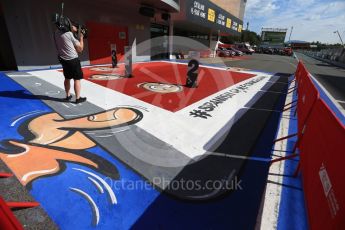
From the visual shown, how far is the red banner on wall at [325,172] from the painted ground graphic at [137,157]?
597 mm

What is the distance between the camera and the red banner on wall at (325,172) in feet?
5.06

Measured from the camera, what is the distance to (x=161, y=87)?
752 cm

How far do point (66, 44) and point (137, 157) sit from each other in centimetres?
317

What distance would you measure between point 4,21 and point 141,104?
Answer: 747 centimetres

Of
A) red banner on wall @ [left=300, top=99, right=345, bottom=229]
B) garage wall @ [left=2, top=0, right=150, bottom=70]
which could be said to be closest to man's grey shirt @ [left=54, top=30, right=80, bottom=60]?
red banner on wall @ [left=300, top=99, right=345, bottom=229]

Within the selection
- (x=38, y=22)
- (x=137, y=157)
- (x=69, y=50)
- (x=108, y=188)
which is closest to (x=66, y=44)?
(x=69, y=50)

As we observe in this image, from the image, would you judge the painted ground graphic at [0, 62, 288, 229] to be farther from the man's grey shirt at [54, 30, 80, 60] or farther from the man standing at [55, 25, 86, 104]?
the man's grey shirt at [54, 30, 80, 60]

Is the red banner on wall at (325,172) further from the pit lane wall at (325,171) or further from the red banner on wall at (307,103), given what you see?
the red banner on wall at (307,103)

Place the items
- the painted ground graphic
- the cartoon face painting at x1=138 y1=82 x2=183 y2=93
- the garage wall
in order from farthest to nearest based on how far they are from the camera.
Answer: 1. the garage wall
2. the cartoon face painting at x1=138 y1=82 x2=183 y2=93
3. the painted ground graphic

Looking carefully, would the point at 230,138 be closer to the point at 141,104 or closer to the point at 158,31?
the point at 141,104

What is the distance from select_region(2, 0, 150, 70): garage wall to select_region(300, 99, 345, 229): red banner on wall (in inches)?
426

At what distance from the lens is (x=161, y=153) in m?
3.28

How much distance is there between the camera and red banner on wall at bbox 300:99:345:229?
5.06ft

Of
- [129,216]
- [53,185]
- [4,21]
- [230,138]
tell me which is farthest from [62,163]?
[4,21]
